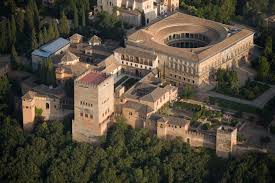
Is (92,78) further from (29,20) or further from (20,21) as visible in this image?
(20,21)

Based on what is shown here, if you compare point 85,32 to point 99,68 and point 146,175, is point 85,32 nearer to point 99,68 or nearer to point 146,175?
point 99,68

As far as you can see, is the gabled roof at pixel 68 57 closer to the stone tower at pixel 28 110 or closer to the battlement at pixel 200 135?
the stone tower at pixel 28 110

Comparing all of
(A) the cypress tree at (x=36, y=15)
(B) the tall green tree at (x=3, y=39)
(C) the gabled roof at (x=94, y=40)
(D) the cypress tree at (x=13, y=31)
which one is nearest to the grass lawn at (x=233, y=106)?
(C) the gabled roof at (x=94, y=40)

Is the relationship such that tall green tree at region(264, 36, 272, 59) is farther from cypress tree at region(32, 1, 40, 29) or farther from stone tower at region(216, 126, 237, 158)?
cypress tree at region(32, 1, 40, 29)

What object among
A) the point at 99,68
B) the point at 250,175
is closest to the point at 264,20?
the point at 99,68

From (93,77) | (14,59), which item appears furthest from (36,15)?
(93,77)

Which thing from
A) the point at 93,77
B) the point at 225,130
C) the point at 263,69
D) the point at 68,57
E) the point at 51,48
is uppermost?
the point at 93,77
